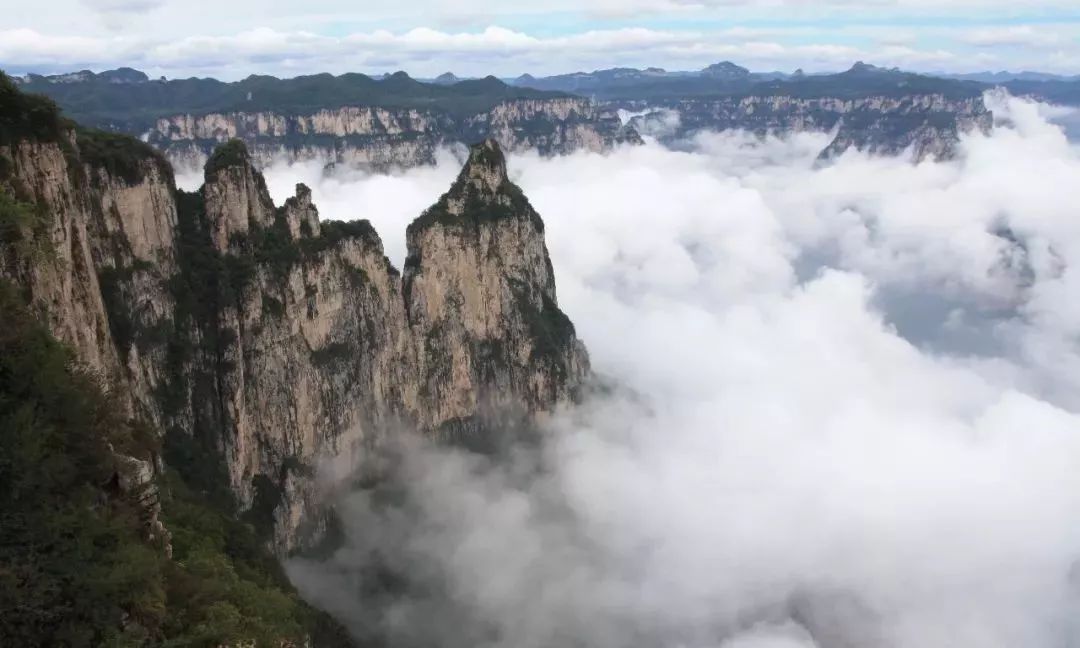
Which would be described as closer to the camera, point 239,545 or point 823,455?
point 239,545

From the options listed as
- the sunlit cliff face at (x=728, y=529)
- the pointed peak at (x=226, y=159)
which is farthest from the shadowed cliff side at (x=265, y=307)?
the sunlit cliff face at (x=728, y=529)

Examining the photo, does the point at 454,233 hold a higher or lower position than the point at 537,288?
higher

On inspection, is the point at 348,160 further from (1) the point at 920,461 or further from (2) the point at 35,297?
(2) the point at 35,297

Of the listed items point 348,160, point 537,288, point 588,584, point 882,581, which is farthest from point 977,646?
point 348,160

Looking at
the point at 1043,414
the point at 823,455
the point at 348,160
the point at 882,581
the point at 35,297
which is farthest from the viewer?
the point at 348,160

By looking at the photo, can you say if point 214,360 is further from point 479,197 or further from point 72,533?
point 72,533

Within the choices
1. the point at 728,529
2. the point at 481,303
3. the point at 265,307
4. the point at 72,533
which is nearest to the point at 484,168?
the point at 481,303
